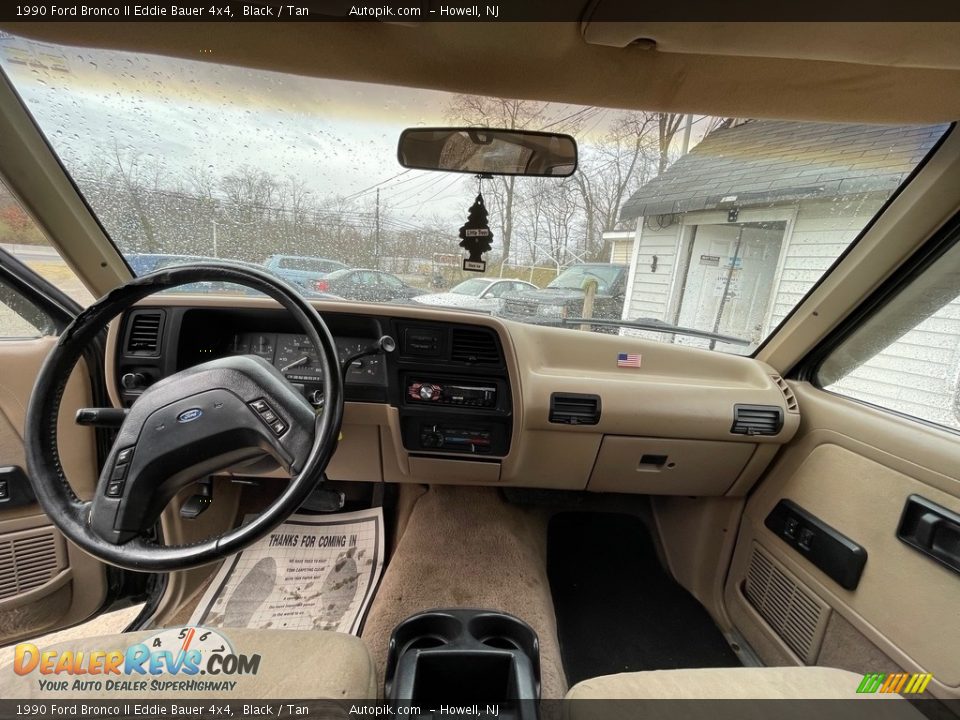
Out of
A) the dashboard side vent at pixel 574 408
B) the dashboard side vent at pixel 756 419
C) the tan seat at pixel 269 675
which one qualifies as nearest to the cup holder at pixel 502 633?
the tan seat at pixel 269 675

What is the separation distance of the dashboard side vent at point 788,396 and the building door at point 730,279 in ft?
0.72

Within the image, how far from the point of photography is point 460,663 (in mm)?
1236

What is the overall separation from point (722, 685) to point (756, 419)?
1.09 meters

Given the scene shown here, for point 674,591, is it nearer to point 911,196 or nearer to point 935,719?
point 935,719

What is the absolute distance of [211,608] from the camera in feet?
5.91

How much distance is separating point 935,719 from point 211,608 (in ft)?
8.43

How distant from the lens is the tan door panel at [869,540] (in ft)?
3.96

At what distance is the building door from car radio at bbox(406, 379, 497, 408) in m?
0.92

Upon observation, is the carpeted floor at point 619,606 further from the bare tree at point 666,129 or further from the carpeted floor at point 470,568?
the bare tree at point 666,129

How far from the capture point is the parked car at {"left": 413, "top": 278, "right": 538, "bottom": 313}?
5.64 ft

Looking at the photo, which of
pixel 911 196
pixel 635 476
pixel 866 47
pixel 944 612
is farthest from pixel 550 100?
pixel 944 612

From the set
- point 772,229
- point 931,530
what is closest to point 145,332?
point 772,229

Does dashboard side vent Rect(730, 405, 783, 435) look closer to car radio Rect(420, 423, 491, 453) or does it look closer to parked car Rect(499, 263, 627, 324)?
parked car Rect(499, 263, 627, 324)

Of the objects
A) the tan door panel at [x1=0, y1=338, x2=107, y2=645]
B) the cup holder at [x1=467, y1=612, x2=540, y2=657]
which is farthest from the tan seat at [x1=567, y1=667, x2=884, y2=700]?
the tan door panel at [x1=0, y1=338, x2=107, y2=645]
